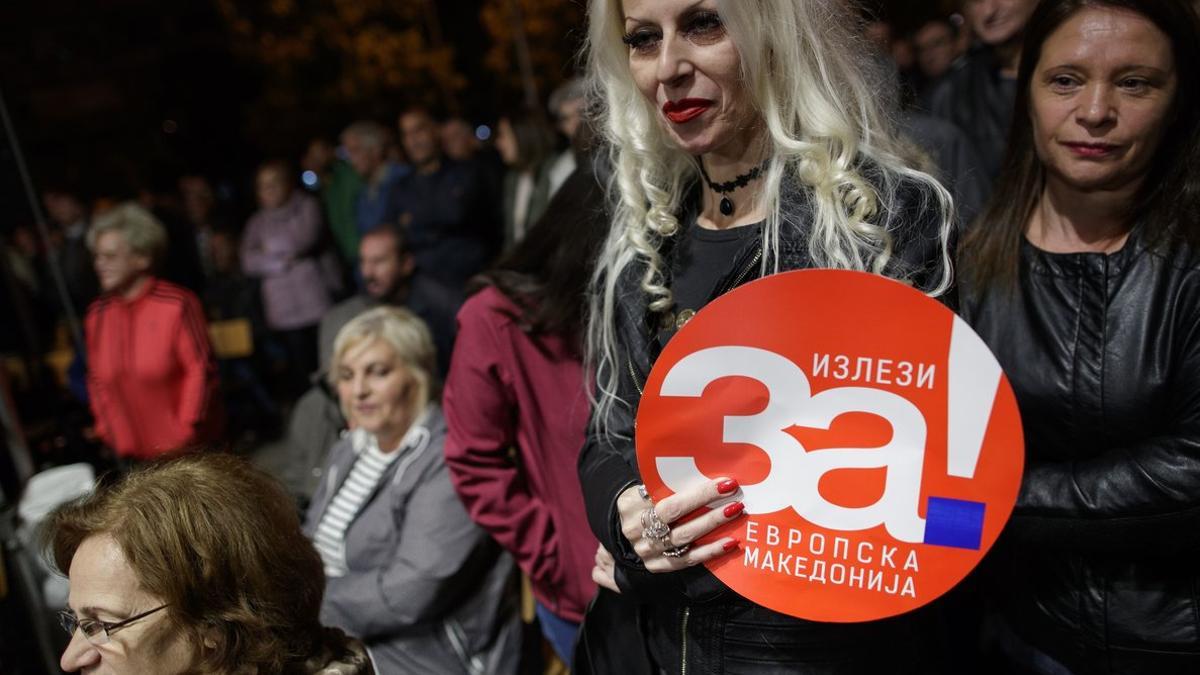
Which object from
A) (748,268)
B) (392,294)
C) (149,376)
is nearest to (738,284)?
(748,268)

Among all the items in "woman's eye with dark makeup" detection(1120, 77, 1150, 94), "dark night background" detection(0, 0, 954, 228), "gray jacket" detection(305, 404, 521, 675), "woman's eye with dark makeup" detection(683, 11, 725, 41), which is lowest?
"gray jacket" detection(305, 404, 521, 675)

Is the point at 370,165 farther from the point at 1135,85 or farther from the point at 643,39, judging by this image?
the point at 1135,85

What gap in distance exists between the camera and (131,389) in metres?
3.84

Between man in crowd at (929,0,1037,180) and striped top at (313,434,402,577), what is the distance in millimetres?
2167

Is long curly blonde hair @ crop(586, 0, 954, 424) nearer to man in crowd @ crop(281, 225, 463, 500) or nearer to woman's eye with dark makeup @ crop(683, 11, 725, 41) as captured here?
woman's eye with dark makeup @ crop(683, 11, 725, 41)

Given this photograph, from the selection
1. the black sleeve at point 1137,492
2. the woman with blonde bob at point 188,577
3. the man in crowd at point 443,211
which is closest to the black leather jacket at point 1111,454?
the black sleeve at point 1137,492

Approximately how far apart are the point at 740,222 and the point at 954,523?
1.75ft

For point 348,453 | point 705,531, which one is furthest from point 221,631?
point 348,453

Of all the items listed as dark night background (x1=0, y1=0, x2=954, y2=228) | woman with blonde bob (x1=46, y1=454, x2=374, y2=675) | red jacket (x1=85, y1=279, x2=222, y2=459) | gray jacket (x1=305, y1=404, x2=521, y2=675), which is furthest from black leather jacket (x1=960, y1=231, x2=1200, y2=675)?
dark night background (x1=0, y1=0, x2=954, y2=228)

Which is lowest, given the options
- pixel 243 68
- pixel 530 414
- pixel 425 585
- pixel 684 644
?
pixel 425 585

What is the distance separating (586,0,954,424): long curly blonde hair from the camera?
1.26 m

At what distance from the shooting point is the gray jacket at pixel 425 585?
2402 mm

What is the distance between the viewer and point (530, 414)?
2.28 m

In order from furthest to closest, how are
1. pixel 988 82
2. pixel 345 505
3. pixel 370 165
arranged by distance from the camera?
pixel 370 165, pixel 988 82, pixel 345 505
